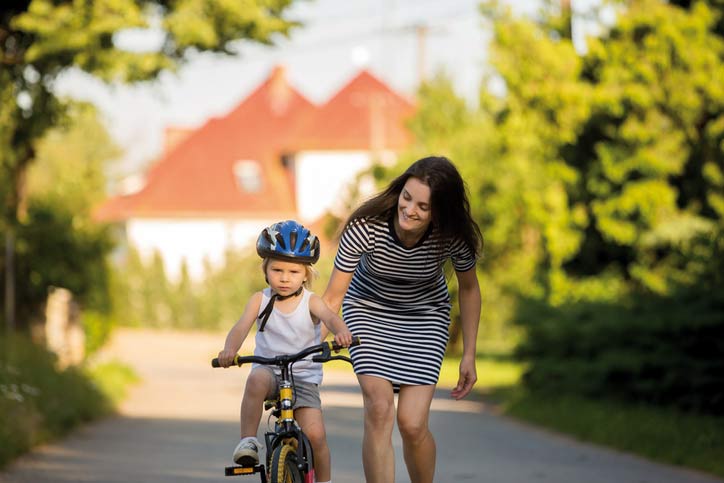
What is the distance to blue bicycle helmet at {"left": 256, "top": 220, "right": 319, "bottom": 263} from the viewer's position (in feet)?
21.4

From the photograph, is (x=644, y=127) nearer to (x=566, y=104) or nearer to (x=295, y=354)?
(x=566, y=104)

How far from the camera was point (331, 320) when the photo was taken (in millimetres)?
6527

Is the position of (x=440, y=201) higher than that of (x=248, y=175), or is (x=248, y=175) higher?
(x=248, y=175)

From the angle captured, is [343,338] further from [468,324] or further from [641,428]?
[641,428]

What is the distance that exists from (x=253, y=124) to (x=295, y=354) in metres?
61.6

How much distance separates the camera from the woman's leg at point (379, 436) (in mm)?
6883

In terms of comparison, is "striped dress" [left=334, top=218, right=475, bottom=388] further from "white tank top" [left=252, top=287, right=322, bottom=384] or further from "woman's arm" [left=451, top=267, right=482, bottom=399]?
"white tank top" [left=252, top=287, right=322, bottom=384]

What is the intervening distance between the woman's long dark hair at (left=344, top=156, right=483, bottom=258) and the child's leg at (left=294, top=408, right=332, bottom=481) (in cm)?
90

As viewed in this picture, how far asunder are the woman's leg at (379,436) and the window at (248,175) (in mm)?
56585

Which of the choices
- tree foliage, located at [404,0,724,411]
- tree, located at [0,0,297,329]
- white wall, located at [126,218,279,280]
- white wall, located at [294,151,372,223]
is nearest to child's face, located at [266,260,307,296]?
tree, located at [0,0,297,329]

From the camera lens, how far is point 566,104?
21.4 meters

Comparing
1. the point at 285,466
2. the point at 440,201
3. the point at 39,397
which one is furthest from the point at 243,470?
the point at 39,397

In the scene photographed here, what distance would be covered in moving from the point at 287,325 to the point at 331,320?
0.83ft

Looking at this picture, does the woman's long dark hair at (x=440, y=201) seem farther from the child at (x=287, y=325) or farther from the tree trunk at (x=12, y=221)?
the tree trunk at (x=12, y=221)
